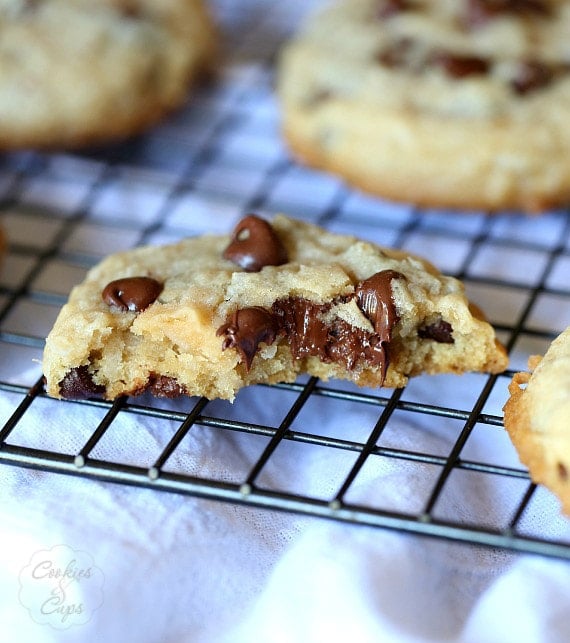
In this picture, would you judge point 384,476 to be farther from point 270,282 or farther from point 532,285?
point 532,285

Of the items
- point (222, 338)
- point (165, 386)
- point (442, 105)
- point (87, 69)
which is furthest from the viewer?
point (87, 69)

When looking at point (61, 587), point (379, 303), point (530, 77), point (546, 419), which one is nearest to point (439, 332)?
point (379, 303)

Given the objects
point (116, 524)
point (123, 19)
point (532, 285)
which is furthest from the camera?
point (123, 19)

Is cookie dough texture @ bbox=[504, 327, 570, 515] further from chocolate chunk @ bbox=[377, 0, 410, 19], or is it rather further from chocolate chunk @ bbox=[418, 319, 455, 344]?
chocolate chunk @ bbox=[377, 0, 410, 19]

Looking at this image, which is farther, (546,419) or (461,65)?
(461,65)

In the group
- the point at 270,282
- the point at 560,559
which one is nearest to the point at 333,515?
the point at 560,559

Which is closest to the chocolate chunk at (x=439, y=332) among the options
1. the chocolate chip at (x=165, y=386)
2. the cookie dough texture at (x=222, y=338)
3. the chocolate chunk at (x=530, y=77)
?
the cookie dough texture at (x=222, y=338)

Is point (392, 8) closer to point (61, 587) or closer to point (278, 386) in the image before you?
point (278, 386)

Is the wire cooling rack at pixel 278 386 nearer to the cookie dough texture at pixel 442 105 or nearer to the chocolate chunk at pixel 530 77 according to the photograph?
the cookie dough texture at pixel 442 105
